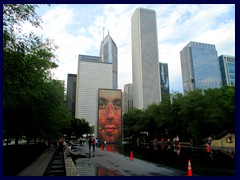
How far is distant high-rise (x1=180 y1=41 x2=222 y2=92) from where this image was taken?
143625mm

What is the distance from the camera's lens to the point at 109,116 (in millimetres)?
76000

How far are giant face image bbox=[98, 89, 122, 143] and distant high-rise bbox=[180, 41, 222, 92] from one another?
75.7m

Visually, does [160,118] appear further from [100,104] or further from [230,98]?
[100,104]

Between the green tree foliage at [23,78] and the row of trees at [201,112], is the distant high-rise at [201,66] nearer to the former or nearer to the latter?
the row of trees at [201,112]

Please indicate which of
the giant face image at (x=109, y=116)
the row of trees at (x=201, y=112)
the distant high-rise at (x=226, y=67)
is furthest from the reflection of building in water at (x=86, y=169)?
the distant high-rise at (x=226, y=67)

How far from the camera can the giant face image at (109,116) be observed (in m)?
74.2

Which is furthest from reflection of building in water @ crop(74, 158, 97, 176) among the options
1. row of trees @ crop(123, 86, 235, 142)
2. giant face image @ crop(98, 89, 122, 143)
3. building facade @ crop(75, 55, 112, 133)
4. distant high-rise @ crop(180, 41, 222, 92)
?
building facade @ crop(75, 55, 112, 133)

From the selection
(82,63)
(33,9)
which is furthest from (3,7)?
(82,63)

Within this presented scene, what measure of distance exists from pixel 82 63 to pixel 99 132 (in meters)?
114

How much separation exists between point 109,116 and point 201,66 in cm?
9580

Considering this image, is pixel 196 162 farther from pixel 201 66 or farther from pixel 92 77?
pixel 92 77

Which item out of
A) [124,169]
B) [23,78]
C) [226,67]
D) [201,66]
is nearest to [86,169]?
[124,169]

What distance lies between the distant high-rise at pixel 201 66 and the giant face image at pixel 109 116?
75.7 meters

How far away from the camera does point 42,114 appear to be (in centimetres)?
2098
